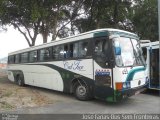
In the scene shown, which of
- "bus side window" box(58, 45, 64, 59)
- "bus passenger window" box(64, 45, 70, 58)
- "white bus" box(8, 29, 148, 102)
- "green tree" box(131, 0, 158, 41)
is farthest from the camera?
"green tree" box(131, 0, 158, 41)

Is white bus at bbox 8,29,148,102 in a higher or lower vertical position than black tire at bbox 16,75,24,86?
higher

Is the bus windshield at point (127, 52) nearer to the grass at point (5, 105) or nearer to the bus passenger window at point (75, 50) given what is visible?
the bus passenger window at point (75, 50)

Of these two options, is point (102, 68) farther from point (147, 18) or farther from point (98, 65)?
point (147, 18)

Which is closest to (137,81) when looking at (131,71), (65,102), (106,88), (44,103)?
(131,71)

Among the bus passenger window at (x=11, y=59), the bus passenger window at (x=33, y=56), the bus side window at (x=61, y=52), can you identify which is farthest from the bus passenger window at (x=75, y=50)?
the bus passenger window at (x=11, y=59)

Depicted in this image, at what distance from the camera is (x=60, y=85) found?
12445 millimetres

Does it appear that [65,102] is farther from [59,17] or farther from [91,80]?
[59,17]

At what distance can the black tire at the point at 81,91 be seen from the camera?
10.7 meters

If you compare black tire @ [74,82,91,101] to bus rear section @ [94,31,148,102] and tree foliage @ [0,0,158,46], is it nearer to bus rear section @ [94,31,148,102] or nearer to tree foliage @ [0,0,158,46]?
bus rear section @ [94,31,148,102]

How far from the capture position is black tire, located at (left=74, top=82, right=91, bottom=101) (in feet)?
35.0

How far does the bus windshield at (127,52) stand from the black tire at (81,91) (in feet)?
6.81

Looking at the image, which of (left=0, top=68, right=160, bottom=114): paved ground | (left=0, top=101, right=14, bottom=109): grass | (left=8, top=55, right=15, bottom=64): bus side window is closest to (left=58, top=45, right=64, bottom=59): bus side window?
(left=0, top=68, right=160, bottom=114): paved ground

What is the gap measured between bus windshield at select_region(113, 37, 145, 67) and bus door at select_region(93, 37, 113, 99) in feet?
1.08

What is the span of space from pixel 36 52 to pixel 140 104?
24.6 ft
